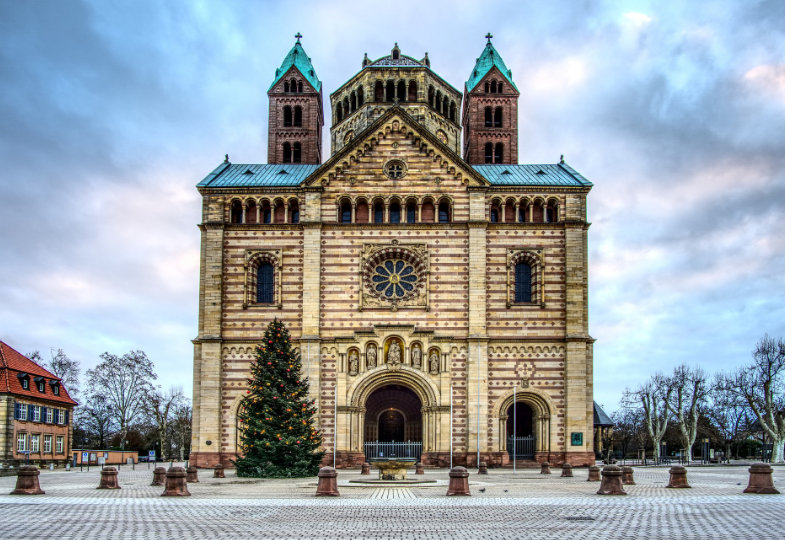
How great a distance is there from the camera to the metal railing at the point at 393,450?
49688mm

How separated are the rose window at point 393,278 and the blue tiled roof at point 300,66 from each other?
70.4 ft

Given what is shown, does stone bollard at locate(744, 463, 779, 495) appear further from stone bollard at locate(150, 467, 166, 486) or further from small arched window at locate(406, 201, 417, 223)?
small arched window at locate(406, 201, 417, 223)

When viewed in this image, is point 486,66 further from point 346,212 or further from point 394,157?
point 346,212

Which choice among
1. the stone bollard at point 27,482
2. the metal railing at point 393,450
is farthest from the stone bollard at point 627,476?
the stone bollard at point 27,482

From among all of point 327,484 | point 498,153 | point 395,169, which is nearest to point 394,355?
point 395,169

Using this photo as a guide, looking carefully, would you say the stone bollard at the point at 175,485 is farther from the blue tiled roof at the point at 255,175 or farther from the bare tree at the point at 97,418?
the bare tree at the point at 97,418

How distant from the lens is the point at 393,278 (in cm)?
5097

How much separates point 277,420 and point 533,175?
920 inches

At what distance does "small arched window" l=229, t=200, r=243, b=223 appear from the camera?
51.9 metres

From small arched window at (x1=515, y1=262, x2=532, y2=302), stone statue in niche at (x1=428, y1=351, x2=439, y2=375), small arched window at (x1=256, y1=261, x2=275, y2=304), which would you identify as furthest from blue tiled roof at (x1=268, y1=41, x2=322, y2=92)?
stone statue in niche at (x1=428, y1=351, x2=439, y2=375)

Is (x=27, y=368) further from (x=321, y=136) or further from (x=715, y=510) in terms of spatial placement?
(x=715, y=510)

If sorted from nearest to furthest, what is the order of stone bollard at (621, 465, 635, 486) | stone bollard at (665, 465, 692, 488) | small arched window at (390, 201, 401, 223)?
1. stone bollard at (665, 465, 692, 488)
2. stone bollard at (621, 465, 635, 486)
3. small arched window at (390, 201, 401, 223)

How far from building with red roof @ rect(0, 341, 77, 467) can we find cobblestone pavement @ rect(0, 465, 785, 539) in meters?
22.9

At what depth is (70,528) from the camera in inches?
716
